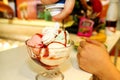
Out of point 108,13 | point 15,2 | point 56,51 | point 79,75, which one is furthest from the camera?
point 108,13

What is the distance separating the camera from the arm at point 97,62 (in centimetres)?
69

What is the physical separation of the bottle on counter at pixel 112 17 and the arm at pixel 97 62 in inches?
22.8

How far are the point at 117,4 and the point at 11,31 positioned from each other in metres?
0.75

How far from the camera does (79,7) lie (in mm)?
1255

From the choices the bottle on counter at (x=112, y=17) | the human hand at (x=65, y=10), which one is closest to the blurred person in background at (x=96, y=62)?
the human hand at (x=65, y=10)

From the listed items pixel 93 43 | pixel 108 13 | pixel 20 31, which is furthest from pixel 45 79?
pixel 108 13

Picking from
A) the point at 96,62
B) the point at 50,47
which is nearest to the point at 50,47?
the point at 50,47

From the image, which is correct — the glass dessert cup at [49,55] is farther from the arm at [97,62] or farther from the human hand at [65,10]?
the human hand at [65,10]

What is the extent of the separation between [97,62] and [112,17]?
0.68 m

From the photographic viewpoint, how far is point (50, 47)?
0.59 metres

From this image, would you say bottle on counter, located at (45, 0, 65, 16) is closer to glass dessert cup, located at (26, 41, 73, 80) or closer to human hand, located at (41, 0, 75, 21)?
human hand, located at (41, 0, 75, 21)

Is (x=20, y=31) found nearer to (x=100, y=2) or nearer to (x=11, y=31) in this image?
(x=11, y=31)

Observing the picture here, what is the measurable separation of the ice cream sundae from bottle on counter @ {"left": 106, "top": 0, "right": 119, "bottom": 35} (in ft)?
2.47

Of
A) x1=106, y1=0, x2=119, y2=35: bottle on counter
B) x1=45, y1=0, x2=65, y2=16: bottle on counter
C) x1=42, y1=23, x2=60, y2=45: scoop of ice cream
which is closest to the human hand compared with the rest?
x1=45, y1=0, x2=65, y2=16: bottle on counter
